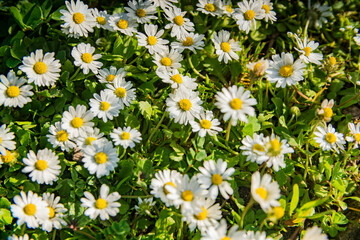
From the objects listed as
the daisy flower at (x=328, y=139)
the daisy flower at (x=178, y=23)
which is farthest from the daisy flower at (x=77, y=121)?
the daisy flower at (x=328, y=139)

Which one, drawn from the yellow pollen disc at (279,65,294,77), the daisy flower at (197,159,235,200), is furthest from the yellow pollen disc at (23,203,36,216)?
the yellow pollen disc at (279,65,294,77)

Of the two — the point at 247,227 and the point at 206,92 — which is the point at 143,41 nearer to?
the point at 206,92

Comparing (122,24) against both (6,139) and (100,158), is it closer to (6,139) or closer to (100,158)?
(100,158)

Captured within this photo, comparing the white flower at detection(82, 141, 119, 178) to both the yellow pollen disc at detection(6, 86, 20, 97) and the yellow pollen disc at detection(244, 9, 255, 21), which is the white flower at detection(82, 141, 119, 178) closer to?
the yellow pollen disc at detection(6, 86, 20, 97)

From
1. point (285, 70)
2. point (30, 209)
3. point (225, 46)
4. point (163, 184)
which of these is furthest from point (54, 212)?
point (285, 70)

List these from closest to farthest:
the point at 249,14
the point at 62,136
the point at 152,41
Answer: the point at 62,136
the point at 152,41
the point at 249,14

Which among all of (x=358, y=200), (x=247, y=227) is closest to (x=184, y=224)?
(x=247, y=227)
